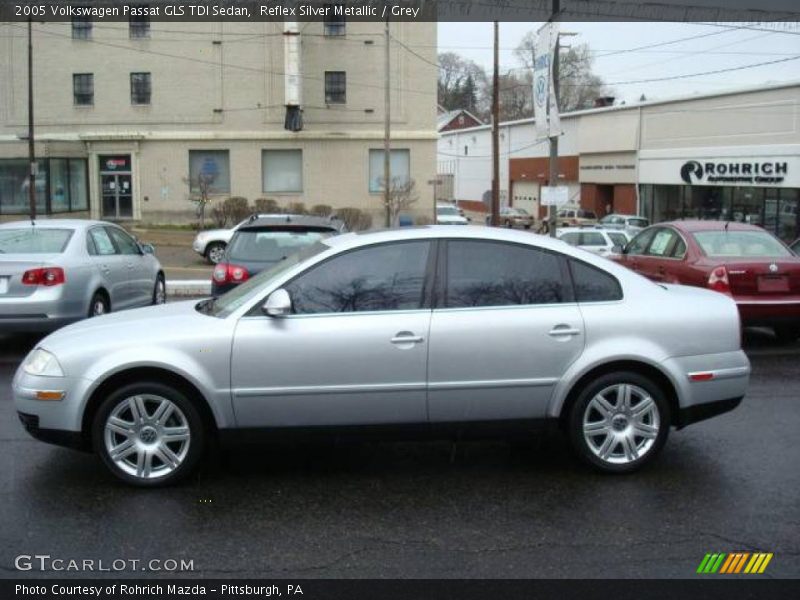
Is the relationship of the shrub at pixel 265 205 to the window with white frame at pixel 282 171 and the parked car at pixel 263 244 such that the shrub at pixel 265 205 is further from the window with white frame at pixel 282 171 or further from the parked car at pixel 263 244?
the parked car at pixel 263 244

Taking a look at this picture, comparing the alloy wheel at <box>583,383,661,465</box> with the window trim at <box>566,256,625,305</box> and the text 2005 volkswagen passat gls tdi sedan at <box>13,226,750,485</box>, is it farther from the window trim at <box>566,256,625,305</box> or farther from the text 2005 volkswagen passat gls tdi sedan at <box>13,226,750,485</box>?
the window trim at <box>566,256,625,305</box>

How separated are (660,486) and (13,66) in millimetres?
42994

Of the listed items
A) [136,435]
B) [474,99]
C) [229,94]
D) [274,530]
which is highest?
[474,99]

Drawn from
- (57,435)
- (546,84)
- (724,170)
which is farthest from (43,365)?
(724,170)

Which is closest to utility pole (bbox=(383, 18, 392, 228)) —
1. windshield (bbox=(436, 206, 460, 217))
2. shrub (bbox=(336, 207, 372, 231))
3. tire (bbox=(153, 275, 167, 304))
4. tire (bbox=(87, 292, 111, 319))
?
shrub (bbox=(336, 207, 372, 231))

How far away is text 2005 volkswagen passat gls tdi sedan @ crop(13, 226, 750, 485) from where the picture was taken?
532 centimetres

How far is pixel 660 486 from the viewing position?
5.45m

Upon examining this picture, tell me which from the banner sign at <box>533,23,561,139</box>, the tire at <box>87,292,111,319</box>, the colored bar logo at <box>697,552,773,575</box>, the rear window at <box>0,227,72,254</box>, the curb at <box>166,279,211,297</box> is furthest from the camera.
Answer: the banner sign at <box>533,23,561,139</box>

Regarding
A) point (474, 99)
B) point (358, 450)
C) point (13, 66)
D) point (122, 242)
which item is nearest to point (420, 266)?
point (358, 450)

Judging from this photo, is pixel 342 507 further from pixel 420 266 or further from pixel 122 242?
pixel 122 242

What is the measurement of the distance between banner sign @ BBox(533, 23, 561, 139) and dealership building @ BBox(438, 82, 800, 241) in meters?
15.1

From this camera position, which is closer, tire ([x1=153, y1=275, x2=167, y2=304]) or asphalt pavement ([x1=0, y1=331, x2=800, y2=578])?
asphalt pavement ([x1=0, y1=331, x2=800, y2=578])

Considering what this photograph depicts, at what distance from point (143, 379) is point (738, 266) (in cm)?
716

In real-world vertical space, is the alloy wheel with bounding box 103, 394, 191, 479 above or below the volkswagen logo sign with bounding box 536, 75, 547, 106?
below
